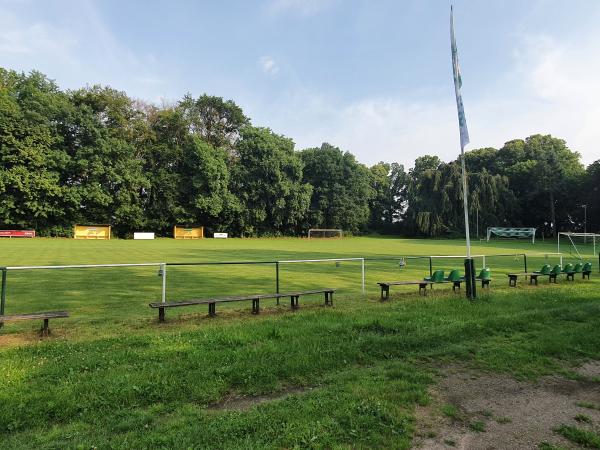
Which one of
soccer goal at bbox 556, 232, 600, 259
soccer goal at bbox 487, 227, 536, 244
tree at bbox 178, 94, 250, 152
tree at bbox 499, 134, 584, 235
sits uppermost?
tree at bbox 178, 94, 250, 152

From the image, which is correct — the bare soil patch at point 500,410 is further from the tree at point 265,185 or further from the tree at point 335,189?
the tree at point 335,189

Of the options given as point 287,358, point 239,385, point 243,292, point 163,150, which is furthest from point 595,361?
point 163,150

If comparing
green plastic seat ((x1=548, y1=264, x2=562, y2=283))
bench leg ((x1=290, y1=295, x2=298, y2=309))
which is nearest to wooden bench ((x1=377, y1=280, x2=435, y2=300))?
bench leg ((x1=290, y1=295, x2=298, y2=309))

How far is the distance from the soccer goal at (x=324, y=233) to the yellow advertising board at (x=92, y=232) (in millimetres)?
33057

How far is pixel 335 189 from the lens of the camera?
75.4 m

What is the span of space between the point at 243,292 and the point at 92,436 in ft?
28.5

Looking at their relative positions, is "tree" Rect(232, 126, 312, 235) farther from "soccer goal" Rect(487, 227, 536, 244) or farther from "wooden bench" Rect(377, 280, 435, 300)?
"wooden bench" Rect(377, 280, 435, 300)

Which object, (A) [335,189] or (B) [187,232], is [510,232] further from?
(B) [187,232]

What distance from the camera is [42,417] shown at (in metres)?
3.75

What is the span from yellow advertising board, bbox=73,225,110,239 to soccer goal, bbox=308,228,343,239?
33.1m

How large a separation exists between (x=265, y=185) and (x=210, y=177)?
1031 centimetres

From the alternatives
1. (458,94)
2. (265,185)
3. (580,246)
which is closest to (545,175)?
(580,246)

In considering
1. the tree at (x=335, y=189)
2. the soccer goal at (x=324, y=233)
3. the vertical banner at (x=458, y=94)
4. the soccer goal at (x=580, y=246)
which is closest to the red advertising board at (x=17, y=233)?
the soccer goal at (x=324, y=233)

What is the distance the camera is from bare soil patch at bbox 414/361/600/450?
→ 3.37m
